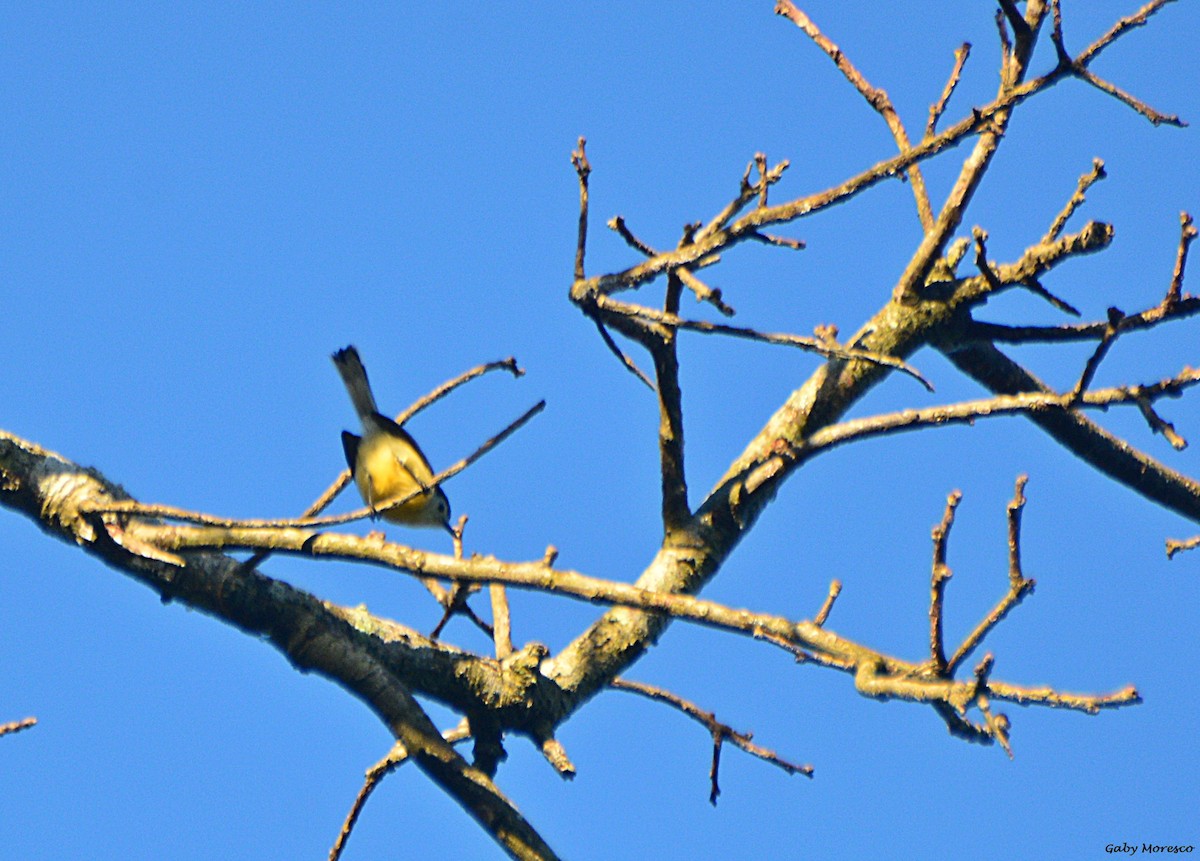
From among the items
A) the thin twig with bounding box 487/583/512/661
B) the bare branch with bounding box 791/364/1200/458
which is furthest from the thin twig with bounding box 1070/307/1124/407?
the thin twig with bounding box 487/583/512/661

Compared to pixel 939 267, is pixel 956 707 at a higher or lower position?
lower

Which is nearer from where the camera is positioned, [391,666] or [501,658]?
[391,666]

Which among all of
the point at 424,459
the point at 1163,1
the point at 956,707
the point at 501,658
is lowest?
the point at 956,707

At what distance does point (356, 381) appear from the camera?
6.86m

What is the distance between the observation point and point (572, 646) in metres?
4.29

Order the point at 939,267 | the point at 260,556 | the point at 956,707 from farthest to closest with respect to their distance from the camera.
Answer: the point at 939,267, the point at 260,556, the point at 956,707

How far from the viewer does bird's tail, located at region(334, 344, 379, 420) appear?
22.4 feet

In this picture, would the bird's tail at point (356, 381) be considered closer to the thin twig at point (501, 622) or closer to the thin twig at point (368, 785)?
the thin twig at point (501, 622)

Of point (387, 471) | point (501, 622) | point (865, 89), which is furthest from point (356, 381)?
point (865, 89)

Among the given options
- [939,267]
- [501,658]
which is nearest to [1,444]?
[501,658]

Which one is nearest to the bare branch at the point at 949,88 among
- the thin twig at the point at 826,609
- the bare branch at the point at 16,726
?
the thin twig at the point at 826,609

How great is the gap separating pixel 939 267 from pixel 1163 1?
4.58ft

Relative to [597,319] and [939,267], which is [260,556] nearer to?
[597,319]

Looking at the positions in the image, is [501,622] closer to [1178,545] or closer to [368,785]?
[368,785]
